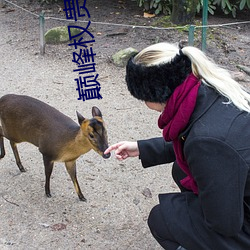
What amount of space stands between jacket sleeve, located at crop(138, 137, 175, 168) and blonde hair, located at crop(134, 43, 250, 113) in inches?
27.6

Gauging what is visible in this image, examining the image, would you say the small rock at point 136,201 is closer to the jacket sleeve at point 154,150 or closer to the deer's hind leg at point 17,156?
the jacket sleeve at point 154,150

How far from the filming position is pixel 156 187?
3.47 metres

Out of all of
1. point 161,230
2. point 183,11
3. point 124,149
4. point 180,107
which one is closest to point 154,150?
point 124,149

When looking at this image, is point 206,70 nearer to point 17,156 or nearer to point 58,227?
point 58,227

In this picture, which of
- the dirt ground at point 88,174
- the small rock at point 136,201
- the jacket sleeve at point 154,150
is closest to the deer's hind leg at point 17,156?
the dirt ground at point 88,174

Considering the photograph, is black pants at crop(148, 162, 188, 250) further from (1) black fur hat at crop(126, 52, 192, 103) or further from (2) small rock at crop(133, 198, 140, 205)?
(2) small rock at crop(133, 198, 140, 205)

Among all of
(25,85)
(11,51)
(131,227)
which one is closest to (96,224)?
(131,227)

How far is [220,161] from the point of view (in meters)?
1.83

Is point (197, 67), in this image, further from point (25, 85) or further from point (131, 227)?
Result: point (25, 85)

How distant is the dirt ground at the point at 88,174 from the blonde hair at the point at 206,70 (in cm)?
130

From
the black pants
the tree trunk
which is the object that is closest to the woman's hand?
the black pants

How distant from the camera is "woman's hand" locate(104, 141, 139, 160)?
2.54 meters

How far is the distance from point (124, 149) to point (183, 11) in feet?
14.6

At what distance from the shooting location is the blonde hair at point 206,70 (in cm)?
193
